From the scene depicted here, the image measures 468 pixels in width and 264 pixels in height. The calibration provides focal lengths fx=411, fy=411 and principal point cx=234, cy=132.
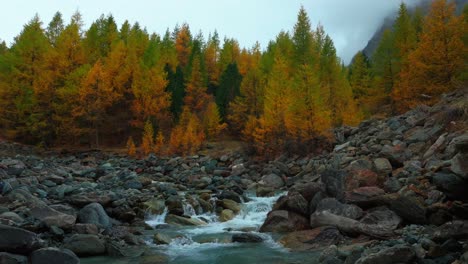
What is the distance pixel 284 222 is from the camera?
1388 cm

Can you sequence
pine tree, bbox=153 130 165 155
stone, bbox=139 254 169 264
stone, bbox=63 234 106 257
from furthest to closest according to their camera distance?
pine tree, bbox=153 130 165 155 → stone, bbox=63 234 106 257 → stone, bbox=139 254 169 264

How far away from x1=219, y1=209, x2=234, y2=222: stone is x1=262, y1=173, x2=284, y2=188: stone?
602cm

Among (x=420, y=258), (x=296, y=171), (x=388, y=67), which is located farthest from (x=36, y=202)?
(x=388, y=67)

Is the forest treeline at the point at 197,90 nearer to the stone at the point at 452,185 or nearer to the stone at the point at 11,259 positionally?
the stone at the point at 452,185

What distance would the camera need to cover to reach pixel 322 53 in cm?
4728

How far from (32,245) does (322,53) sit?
4240 cm

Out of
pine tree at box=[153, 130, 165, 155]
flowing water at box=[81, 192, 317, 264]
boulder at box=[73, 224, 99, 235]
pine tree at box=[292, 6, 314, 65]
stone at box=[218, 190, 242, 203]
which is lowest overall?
flowing water at box=[81, 192, 317, 264]

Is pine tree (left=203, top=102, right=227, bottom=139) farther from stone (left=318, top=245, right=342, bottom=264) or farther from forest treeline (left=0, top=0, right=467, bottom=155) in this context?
stone (left=318, top=245, right=342, bottom=264)

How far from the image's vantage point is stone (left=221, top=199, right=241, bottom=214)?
58.5ft

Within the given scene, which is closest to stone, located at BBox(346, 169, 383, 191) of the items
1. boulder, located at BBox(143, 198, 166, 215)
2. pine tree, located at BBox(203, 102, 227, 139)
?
boulder, located at BBox(143, 198, 166, 215)

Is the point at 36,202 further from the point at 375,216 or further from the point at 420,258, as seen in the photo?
the point at 420,258

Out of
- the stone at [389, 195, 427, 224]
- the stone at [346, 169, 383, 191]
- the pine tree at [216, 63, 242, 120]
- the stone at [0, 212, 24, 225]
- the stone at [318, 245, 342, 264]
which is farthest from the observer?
the pine tree at [216, 63, 242, 120]

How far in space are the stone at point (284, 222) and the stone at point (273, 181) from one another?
868cm

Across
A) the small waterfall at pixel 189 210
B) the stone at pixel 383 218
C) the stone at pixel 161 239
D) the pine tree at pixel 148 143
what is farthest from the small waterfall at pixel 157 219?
the pine tree at pixel 148 143
